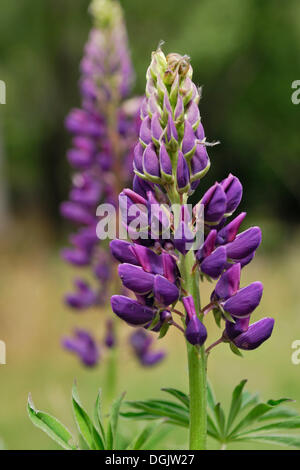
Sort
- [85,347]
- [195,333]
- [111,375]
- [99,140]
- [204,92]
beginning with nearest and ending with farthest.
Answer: [195,333] < [111,375] < [85,347] < [99,140] < [204,92]

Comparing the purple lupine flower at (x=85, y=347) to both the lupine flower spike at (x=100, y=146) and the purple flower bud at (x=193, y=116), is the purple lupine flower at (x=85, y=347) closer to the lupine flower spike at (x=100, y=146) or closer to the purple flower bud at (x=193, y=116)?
the lupine flower spike at (x=100, y=146)

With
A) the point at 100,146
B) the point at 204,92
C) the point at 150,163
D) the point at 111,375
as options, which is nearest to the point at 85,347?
the point at 111,375

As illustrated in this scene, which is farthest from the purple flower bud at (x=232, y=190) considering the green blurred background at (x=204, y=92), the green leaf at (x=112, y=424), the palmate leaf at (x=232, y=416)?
the green blurred background at (x=204, y=92)

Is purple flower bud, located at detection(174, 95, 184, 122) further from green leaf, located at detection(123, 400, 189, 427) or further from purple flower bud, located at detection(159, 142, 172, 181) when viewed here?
green leaf, located at detection(123, 400, 189, 427)

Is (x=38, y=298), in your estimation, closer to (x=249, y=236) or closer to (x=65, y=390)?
(x=65, y=390)

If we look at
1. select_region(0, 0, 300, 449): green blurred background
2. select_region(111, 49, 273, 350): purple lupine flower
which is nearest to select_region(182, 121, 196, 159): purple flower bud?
select_region(111, 49, 273, 350): purple lupine flower

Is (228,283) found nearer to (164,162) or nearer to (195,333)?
(195,333)

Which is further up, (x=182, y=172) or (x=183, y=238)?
(x=182, y=172)
